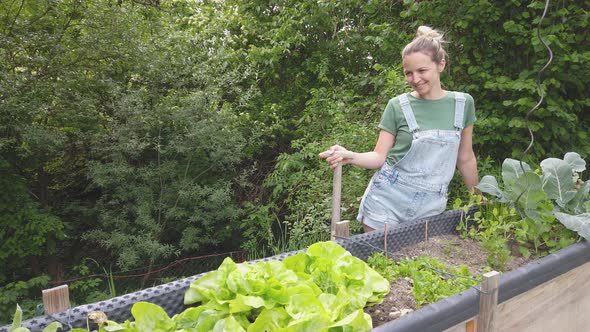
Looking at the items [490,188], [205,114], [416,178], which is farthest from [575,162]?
[205,114]

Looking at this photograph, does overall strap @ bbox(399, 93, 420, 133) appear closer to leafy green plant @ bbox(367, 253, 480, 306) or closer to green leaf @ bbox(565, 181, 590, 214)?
leafy green plant @ bbox(367, 253, 480, 306)

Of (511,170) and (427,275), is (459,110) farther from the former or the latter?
(427,275)

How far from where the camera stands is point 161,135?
18.7 feet

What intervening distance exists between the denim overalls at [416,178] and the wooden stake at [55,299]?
146cm

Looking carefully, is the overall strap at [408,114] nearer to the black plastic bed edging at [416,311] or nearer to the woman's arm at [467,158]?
the woman's arm at [467,158]

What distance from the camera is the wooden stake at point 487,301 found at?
138 cm

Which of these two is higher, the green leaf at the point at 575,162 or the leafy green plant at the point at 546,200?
the green leaf at the point at 575,162

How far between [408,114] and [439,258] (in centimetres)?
67

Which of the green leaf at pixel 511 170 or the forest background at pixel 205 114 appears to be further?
the forest background at pixel 205 114

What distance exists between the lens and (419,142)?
2.17 metres

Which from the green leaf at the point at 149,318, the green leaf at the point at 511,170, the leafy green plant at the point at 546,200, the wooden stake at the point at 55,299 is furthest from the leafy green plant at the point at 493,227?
the wooden stake at the point at 55,299

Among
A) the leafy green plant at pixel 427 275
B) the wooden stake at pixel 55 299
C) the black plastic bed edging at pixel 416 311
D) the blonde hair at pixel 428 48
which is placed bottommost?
the leafy green plant at pixel 427 275

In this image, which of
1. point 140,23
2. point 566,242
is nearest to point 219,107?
point 140,23

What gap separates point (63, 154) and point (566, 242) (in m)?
5.32
